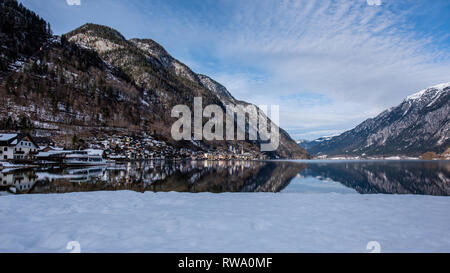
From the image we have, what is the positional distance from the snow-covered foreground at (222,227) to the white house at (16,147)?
3459 inches

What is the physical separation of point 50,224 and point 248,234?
7073 mm

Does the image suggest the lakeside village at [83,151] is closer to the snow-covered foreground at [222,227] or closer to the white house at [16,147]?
the white house at [16,147]

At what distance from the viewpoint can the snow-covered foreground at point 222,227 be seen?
6344 mm

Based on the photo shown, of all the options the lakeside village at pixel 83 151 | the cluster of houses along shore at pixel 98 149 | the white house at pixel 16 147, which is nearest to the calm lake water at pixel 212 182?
the lakeside village at pixel 83 151

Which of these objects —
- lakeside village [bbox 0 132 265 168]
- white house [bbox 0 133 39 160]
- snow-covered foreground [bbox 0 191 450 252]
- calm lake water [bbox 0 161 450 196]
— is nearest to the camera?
snow-covered foreground [bbox 0 191 450 252]

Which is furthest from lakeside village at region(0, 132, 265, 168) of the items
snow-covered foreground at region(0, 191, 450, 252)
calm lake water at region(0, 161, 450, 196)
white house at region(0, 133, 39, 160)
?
snow-covered foreground at region(0, 191, 450, 252)

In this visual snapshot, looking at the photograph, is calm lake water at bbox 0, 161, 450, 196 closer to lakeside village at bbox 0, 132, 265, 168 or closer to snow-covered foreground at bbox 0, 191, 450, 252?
snow-covered foreground at bbox 0, 191, 450, 252

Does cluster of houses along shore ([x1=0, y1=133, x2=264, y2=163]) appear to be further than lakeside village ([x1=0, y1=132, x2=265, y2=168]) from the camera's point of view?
Yes

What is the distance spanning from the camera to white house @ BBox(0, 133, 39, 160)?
2990 inches

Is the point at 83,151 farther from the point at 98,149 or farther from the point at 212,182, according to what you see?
the point at 212,182

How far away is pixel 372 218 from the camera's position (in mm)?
9727

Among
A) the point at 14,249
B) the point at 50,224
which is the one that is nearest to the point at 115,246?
the point at 14,249

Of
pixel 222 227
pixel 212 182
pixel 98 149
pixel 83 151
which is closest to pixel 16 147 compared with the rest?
pixel 83 151
